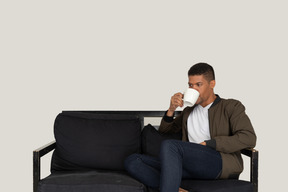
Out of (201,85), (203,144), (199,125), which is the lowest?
(203,144)

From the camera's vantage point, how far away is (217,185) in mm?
2656

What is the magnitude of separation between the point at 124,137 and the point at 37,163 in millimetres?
833

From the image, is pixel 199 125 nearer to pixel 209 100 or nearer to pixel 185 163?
pixel 209 100

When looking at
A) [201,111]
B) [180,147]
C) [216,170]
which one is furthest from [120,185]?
[201,111]

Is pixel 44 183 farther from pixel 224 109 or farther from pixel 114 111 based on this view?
pixel 224 109

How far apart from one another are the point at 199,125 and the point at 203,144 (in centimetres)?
32

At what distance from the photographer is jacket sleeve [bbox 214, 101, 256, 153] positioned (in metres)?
2.75

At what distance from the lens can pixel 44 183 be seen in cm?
280

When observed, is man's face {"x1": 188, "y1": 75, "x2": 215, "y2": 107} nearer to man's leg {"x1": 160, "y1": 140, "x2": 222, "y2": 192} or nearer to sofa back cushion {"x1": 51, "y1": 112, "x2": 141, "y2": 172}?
man's leg {"x1": 160, "y1": 140, "x2": 222, "y2": 192}

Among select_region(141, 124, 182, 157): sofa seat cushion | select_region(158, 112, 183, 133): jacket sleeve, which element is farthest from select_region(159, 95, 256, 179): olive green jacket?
select_region(141, 124, 182, 157): sofa seat cushion

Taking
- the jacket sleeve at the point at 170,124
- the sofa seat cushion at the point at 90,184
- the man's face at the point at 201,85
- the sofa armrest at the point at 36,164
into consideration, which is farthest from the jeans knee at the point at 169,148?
the sofa armrest at the point at 36,164

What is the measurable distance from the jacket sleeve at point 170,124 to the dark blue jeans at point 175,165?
0.40 m

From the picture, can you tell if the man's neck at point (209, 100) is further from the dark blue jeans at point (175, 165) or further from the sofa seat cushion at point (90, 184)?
the sofa seat cushion at point (90, 184)

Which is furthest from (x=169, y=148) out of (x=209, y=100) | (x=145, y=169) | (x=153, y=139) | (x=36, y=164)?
(x=36, y=164)
